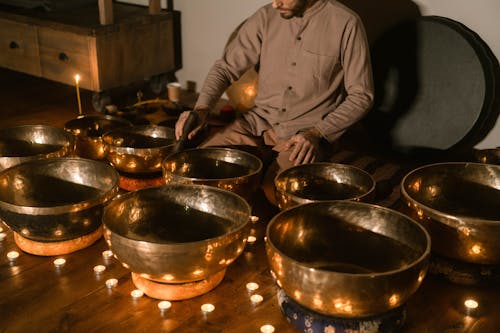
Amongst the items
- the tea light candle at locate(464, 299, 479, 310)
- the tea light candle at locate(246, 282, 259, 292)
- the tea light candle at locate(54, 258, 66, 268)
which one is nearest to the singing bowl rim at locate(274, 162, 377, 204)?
the tea light candle at locate(246, 282, 259, 292)

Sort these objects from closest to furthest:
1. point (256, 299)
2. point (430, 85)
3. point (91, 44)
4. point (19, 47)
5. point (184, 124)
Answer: point (256, 299) < point (184, 124) < point (430, 85) < point (91, 44) < point (19, 47)

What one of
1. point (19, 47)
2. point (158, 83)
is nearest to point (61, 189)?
point (158, 83)

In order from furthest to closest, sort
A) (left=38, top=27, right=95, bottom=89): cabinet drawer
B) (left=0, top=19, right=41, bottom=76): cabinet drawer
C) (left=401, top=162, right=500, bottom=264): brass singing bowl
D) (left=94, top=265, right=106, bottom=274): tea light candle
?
1. (left=0, top=19, right=41, bottom=76): cabinet drawer
2. (left=38, top=27, right=95, bottom=89): cabinet drawer
3. (left=401, top=162, right=500, bottom=264): brass singing bowl
4. (left=94, top=265, right=106, bottom=274): tea light candle

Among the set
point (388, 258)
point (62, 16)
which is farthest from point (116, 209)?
point (62, 16)

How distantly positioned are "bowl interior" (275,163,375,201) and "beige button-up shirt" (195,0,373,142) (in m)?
0.31

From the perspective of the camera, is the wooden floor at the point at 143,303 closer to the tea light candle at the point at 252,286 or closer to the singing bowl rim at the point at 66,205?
the tea light candle at the point at 252,286

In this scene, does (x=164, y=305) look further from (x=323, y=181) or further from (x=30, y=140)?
(x=30, y=140)

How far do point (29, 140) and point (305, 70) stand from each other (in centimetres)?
105

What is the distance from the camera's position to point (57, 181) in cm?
184

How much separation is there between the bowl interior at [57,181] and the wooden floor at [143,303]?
139 mm

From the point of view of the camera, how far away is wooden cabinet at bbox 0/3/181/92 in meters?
3.41

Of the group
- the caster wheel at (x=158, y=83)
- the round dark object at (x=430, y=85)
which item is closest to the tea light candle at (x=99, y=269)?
the round dark object at (x=430, y=85)

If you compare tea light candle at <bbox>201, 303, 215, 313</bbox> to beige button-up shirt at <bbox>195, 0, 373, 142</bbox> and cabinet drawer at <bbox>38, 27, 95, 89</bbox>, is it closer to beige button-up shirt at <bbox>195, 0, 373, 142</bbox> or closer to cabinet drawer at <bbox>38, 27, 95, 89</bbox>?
beige button-up shirt at <bbox>195, 0, 373, 142</bbox>

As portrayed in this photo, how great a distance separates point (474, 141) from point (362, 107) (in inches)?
39.8
